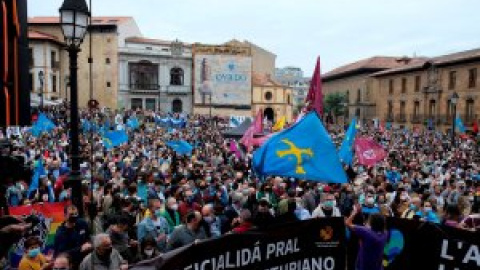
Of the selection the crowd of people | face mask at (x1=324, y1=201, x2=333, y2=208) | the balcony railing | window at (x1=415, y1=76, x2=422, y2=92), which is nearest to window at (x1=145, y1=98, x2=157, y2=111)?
the balcony railing

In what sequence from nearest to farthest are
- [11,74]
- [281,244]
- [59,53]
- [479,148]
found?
[11,74] → [281,244] → [479,148] → [59,53]

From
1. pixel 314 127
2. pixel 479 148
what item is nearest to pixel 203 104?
pixel 479 148

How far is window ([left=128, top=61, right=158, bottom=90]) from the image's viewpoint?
56906 mm

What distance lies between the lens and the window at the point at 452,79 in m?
42.1

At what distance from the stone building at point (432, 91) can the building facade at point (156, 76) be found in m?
22.7

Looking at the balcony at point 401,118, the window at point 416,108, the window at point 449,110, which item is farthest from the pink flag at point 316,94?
the balcony at point 401,118

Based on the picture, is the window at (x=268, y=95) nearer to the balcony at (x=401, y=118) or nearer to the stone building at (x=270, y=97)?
the stone building at (x=270, y=97)

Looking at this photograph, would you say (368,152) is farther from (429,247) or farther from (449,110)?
(449,110)

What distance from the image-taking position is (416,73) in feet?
157

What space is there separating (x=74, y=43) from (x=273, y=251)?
12.8ft

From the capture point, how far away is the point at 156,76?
2271 inches

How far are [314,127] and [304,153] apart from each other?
1.53 ft

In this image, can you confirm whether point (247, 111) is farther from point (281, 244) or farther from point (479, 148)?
point (281, 244)

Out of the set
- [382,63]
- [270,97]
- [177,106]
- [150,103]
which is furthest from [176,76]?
[382,63]
